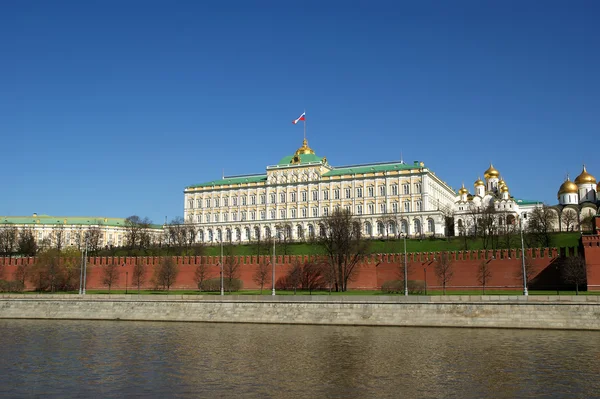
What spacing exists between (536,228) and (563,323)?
135 feet

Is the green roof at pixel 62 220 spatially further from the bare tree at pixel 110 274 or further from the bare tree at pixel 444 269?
the bare tree at pixel 444 269

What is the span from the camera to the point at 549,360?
22.7 m

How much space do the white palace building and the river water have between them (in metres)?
57.4

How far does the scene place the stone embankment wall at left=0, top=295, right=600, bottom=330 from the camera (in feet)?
102

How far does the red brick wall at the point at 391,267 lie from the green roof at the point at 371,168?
158 feet

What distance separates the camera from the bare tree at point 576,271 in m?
38.8

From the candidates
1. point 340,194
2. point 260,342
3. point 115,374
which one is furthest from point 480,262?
point 340,194

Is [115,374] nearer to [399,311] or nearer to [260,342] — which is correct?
[260,342]

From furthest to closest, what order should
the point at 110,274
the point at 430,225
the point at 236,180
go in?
the point at 236,180
the point at 430,225
the point at 110,274

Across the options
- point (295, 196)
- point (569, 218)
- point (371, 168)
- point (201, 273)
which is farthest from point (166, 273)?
point (371, 168)

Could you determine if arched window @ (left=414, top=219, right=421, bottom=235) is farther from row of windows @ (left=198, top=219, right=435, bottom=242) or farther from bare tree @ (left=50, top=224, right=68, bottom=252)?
bare tree @ (left=50, top=224, right=68, bottom=252)

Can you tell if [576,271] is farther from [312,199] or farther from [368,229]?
[312,199]

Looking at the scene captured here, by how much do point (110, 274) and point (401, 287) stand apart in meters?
25.7

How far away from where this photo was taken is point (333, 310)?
34.4 m
